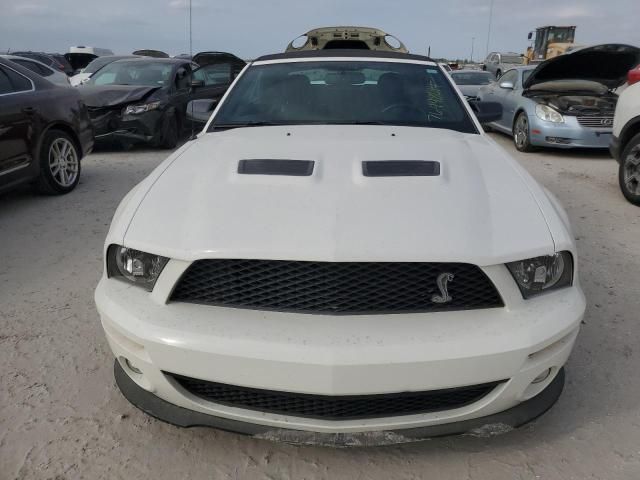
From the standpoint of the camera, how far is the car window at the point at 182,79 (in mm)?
8703

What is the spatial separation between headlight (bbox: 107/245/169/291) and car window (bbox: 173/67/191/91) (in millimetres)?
7184

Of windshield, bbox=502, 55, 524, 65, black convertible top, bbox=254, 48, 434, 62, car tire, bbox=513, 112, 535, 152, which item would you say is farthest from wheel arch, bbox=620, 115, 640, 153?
windshield, bbox=502, 55, 524, 65

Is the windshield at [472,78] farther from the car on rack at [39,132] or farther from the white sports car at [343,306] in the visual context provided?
the white sports car at [343,306]

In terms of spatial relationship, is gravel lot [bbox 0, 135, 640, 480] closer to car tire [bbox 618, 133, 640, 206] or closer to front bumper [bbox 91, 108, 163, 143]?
car tire [bbox 618, 133, 640, 206]

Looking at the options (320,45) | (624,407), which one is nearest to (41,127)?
(320,45)

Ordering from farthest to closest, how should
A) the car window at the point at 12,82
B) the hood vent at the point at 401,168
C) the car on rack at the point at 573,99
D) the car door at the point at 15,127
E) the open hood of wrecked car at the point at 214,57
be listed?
1. the open hood of wrecked car at the point at 214,57
2. the car on rack at the point at 573,99
3. the car window at the point at 12,82
4. the car door at the point at 15,127
5. the hood vent at the point at 401,168

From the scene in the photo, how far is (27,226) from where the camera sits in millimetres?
4684

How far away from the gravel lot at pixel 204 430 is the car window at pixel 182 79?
5.61 meters

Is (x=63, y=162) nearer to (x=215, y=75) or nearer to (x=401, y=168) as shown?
(x=401, y=168)

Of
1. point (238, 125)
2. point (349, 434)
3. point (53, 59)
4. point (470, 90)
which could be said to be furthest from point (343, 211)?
point (53, 59)

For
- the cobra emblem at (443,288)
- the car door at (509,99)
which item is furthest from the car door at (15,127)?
the car door at (509,99)

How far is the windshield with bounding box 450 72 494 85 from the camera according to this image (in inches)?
535

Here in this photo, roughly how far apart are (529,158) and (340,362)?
7.29 meters

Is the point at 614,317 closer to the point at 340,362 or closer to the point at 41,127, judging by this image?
the point at 340,362
